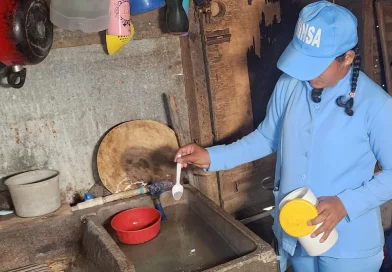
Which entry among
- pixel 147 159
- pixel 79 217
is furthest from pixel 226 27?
pixel 79 217

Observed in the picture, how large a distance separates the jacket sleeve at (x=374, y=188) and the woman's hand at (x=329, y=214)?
0.03 meters

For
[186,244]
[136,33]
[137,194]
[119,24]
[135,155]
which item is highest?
[119,24]

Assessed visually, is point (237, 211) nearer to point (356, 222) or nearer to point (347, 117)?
point (356, 222)

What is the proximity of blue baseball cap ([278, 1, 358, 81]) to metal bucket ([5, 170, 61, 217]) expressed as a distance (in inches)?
61.3

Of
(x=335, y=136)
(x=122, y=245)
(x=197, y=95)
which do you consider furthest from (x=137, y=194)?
(x=335, y=136)

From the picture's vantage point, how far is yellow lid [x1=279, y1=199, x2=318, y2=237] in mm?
1485

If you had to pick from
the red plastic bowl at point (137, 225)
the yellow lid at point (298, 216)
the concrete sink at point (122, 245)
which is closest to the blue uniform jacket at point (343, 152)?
the yellow lid at point (298, 216)

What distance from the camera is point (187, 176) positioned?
2.85 meters

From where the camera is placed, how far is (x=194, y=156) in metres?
1.90

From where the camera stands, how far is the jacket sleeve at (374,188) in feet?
4.91

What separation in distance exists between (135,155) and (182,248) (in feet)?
2.49

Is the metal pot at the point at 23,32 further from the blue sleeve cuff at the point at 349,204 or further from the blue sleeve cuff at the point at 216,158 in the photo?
the blue sleeve cuff at the point at 349,204

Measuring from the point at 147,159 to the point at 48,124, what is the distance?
70cm

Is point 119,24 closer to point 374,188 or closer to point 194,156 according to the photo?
point 194,156
